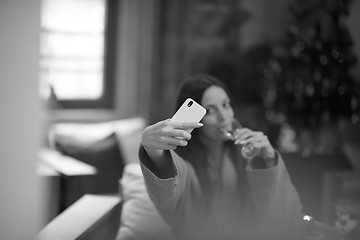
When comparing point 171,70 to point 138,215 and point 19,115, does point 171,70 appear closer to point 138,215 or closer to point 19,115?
point 138,215

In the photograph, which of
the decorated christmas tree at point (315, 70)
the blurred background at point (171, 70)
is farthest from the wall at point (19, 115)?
the decorated christmas tree at point (315, 70)

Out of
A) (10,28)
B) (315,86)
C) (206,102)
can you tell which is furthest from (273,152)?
(315,86)

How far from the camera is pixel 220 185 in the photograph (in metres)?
1.27

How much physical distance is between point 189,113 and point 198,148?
152 millimetres

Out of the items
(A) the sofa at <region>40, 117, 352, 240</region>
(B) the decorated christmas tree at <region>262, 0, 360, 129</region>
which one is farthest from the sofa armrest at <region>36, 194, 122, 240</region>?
(B) the decorated christmas tree at <region>262, 0, 360, 129</region>

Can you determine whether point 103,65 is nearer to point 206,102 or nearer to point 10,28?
point 206,102

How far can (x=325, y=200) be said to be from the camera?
1312 mm

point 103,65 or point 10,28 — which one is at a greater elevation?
point 10,28

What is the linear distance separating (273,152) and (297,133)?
994 millimetres

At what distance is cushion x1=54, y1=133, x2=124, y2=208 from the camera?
150cm

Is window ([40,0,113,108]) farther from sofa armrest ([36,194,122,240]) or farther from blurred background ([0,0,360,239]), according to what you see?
sofa armrest ([36,194,122,240])

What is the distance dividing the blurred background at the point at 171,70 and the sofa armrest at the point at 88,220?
38 millimetres

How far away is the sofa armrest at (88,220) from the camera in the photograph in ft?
4.09

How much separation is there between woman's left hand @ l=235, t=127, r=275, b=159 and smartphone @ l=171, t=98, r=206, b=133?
12cm
